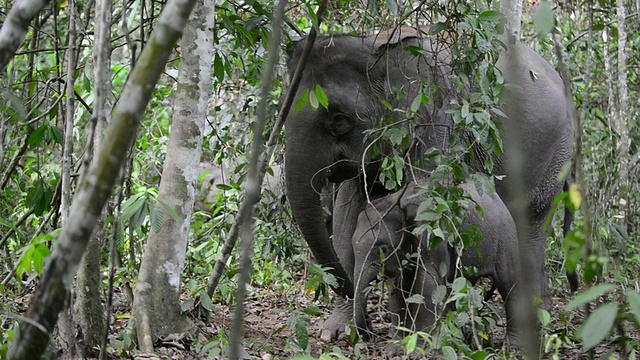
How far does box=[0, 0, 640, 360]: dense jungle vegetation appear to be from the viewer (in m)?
2.36

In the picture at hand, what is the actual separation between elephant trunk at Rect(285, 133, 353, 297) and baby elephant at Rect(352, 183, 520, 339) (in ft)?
0.71

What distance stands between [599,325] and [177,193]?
286cm

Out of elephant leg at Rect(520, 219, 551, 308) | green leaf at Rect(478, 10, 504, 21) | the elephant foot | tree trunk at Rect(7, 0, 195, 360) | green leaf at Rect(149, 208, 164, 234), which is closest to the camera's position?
tree trunk at Rect(7, 0, 195, 360)

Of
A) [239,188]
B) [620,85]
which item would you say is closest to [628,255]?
[620,85]

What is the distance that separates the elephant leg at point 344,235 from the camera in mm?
6293

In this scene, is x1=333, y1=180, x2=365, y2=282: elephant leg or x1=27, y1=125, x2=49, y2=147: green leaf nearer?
x1=27, y1=125, x2=49, y2=147: green leaf

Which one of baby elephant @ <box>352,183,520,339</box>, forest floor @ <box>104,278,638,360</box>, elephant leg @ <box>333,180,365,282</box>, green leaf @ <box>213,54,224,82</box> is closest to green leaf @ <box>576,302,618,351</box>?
forest floor @ <box>104,278,638,360</box>

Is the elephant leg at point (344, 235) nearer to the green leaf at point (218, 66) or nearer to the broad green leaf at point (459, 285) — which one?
the green leaf at point (218, 66)

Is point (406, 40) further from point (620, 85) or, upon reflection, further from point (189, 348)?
point (189, 348)

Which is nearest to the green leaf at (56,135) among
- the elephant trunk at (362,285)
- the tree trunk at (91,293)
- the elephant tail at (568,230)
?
the tree trunk at (91,293)

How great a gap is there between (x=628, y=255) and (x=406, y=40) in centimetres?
282

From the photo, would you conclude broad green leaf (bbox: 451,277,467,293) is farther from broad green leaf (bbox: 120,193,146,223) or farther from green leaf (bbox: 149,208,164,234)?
broad green leaf (bbox: 120,193,146,223)

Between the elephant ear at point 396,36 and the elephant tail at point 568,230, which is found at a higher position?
the elephant ear at point 396,36

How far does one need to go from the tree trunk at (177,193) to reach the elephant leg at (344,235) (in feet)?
5.74
